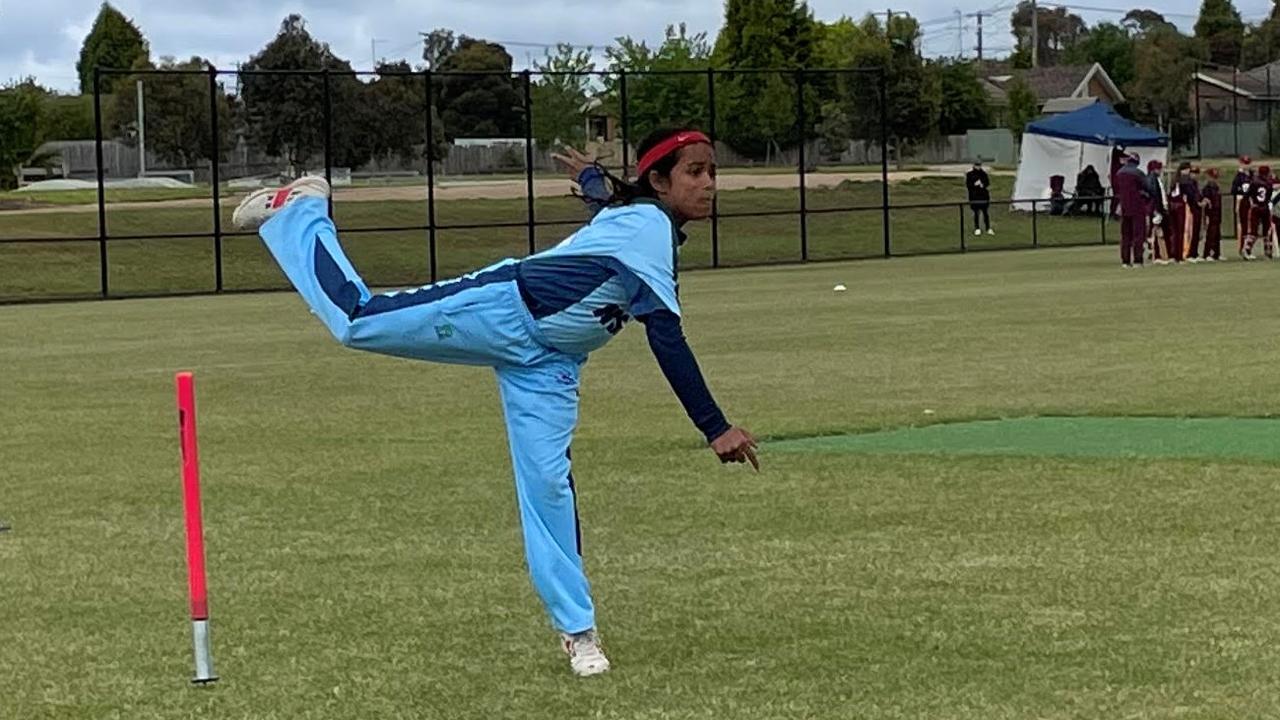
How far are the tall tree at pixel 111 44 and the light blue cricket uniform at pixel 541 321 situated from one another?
275 ft

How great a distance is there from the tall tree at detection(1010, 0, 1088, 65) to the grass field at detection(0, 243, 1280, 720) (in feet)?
418

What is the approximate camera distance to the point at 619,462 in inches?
489

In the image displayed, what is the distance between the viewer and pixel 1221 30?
11819cm

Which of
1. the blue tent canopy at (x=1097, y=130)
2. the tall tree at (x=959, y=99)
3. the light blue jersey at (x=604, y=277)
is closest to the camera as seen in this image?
the light blue jersey at (x=604, y=277)

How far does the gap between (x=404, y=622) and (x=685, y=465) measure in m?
4.60

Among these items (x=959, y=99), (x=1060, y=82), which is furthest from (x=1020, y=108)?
(x=1060, y=82)

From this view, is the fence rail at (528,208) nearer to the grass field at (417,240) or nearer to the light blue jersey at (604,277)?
the grass field at (417,240)

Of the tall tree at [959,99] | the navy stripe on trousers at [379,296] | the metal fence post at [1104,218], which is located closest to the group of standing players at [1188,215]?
the metal fence post at [1104,218]

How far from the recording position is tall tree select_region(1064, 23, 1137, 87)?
104 meters

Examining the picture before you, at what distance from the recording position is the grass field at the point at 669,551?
661cm

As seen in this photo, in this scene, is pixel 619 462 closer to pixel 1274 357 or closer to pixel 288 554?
pixel 288 554

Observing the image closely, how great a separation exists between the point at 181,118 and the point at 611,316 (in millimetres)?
35987

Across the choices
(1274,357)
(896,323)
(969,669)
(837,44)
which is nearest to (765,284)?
(896,323)

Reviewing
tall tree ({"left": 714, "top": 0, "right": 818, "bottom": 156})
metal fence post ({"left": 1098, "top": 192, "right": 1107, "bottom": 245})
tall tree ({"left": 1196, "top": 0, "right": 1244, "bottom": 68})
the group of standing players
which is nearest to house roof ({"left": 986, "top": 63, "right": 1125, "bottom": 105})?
tall tree ({"left": 1196, "top": 0, "right": 1244, "bottom": 68})
